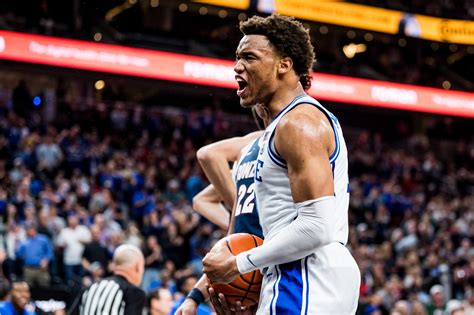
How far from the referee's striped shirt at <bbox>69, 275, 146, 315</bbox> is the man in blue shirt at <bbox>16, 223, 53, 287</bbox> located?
610 centimetres

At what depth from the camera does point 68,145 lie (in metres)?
18.5

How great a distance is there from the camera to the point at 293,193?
11.0 ft

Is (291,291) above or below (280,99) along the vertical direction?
below

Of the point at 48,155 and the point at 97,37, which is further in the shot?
the point at 97,37

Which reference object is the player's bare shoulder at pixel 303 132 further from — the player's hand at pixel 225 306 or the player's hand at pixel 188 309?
the player's hand at pixel 188 309

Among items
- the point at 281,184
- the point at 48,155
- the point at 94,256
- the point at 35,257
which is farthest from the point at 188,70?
the point at 281,184

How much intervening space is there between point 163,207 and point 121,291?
1032cm

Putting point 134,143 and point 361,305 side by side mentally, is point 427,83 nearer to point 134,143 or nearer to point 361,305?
point 134,143

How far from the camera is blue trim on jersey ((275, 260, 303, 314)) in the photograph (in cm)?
341

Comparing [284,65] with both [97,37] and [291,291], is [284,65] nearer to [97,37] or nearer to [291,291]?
[291,291]

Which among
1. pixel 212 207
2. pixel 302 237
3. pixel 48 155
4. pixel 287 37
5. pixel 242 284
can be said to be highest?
pixel 287 37

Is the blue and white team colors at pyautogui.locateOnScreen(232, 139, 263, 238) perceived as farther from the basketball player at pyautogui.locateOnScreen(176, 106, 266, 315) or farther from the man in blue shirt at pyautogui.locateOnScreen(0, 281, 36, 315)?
the man in blue shirt at pyautogui.locateOnScreen(0, 281, 36, 315)

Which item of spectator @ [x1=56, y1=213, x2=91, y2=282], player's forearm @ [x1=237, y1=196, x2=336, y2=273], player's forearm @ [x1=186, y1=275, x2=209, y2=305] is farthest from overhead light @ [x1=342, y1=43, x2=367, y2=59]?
player's forearm @ [x1=237, y1=196, x2=336, y2=273]

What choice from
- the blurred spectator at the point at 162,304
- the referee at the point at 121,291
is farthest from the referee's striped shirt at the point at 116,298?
the blurred spectator at the point at 162,304
